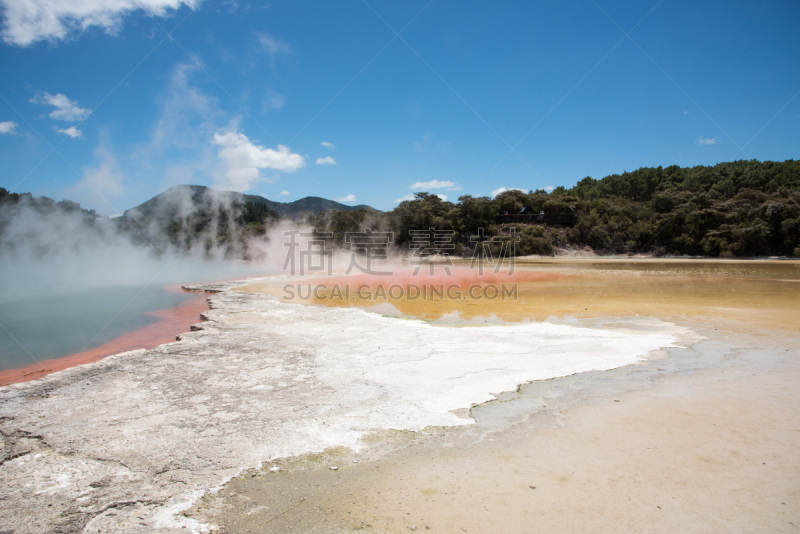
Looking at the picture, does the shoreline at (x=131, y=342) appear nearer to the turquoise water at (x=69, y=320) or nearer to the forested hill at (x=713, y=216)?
the turquoise water at (x=69, y=320)

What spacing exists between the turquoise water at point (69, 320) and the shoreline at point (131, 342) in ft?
0.82

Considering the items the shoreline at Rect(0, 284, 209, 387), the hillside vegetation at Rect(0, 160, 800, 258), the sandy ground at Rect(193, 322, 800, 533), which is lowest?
the shoreline at Rect(0, 284, 209, 387)

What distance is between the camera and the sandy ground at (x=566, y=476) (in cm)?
258

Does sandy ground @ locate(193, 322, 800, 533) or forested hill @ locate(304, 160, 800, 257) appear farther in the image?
forested hill @ locate(304, 160, 800, 257)

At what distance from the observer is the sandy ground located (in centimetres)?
A: 258

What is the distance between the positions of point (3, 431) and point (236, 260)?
1196 inches

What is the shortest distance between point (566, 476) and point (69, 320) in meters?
11.4

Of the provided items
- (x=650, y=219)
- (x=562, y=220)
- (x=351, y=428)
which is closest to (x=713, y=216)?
(x=650, y=219)

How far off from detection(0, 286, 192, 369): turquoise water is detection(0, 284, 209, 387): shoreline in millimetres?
250

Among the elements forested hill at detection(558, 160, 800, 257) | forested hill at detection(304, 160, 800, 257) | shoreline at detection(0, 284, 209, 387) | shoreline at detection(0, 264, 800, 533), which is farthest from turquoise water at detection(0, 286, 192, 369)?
forested hill at detection(558, 160, 800, 257)

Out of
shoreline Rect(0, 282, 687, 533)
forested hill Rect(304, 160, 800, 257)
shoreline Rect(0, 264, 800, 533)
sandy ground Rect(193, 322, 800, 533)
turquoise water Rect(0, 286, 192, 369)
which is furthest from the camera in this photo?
forested hill Rect(304, 160, 800, 257)

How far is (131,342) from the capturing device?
26.3ft

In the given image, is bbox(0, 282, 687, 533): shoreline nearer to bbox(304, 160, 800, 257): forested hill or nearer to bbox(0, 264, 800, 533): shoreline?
bbox(0, 264, 800, 533): shoreline

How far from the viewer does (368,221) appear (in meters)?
40.2
